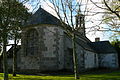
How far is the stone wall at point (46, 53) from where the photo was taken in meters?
19.0

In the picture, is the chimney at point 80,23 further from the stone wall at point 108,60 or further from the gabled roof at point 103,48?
the gabled roof at point 103,48

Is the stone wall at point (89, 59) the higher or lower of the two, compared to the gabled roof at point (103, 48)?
lower

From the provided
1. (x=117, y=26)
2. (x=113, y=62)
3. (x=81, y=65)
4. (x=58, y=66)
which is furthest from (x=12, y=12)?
(x=113, y=62)

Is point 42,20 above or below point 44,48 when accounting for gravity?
above

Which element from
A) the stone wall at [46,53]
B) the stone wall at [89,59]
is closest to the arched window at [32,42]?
the stone wall at [46,53]

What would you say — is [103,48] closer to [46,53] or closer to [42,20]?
[46,53]

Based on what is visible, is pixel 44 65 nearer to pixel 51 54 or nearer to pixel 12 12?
pixel 51 54

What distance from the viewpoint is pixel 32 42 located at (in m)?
20.4

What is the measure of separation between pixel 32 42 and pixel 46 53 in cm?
274

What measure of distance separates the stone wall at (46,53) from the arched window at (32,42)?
0.90 feet

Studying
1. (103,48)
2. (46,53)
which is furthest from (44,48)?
(103,48)

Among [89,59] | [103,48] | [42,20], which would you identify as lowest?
[89,59]

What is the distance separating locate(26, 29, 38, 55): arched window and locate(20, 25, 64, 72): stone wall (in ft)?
0.90

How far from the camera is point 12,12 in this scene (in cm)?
1178
